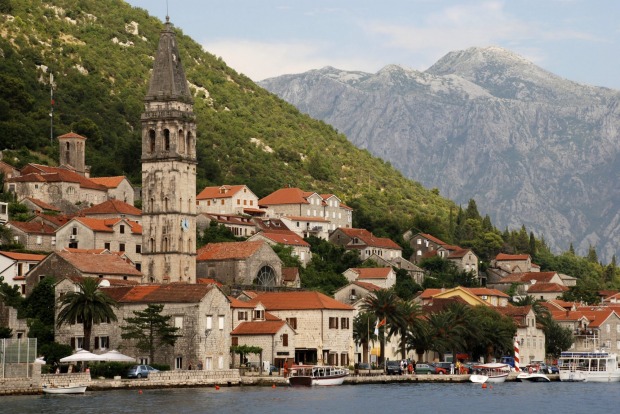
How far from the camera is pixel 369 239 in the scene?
556 feet

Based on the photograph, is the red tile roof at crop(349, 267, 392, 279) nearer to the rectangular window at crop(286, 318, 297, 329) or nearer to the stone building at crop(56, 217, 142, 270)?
the stone building at crop(56, 217, 142, 270)

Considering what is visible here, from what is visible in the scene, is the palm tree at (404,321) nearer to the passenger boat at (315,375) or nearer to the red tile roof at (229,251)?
the passenger boat at (315,375)

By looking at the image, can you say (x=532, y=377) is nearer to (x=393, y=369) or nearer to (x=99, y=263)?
(x=393, y=369)

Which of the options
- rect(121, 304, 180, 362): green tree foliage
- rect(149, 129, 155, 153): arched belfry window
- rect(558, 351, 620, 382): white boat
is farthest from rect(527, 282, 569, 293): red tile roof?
rect(121, 304, 180, 362): green tree foliage

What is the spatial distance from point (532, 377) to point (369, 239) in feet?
149

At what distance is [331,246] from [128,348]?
6329cm

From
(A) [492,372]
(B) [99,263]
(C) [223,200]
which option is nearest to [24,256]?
(B) [99,263]

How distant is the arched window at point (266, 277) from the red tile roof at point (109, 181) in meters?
24.5

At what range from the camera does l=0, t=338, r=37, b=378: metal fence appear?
8938cm

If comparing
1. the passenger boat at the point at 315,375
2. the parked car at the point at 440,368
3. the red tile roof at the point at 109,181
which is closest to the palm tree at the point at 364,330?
the parked car at the point at 440,368

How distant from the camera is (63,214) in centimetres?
13875

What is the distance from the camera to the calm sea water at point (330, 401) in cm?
8238

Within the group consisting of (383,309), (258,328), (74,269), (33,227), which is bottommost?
(258,328)

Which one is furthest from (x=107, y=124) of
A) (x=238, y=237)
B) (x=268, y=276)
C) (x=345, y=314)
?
(x=345, y=314)
